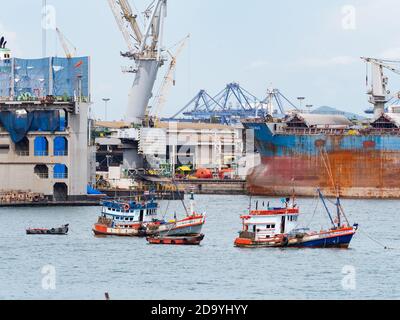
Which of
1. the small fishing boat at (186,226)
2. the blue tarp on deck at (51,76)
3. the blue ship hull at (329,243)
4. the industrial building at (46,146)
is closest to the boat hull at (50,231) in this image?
the small fishing boat at (186,226)

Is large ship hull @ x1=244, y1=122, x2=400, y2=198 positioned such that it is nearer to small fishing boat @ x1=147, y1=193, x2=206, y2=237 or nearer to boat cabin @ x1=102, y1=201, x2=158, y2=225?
boat cabin @ x1=102, y1=201, x2=158, y2=225

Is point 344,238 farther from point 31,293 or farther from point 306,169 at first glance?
point 306,169

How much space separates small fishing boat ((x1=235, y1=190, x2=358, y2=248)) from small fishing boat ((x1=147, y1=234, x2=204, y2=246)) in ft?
9.39

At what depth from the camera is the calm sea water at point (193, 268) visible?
47.6m

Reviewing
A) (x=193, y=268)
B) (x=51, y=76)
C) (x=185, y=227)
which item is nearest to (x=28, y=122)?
(x=51, y=76)

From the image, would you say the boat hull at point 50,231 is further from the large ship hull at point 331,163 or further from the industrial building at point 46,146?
the large ship hull at point 331,163

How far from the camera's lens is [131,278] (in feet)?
169

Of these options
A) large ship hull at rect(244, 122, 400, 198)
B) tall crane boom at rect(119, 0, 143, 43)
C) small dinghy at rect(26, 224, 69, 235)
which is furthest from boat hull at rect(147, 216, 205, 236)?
tall crane boom at rect(119, 0, 143, 43)

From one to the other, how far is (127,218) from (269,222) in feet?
35.1

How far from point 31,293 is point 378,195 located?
68285 mm

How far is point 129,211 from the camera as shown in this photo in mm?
70250

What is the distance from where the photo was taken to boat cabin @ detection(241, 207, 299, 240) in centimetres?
6281

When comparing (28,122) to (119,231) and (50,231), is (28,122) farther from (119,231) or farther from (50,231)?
(119,231)

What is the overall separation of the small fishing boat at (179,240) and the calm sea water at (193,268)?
93 cm
